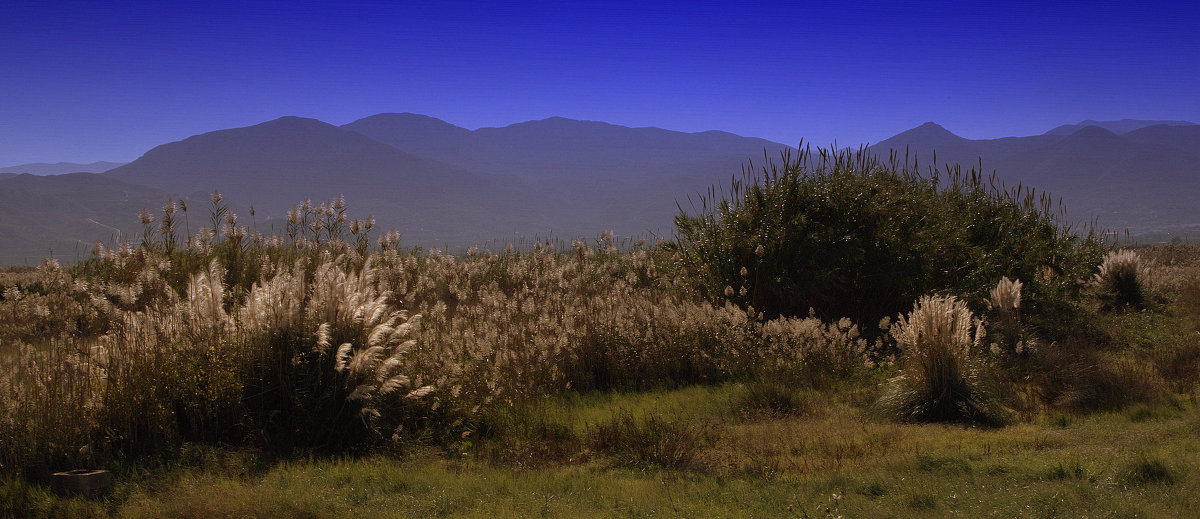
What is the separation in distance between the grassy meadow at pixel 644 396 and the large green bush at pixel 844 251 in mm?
45

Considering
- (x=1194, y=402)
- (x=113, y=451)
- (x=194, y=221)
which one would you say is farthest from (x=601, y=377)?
(x=194, y=221)

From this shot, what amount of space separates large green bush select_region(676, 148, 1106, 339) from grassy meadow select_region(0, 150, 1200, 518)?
0.05m

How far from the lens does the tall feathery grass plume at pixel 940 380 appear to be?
6.16 metres

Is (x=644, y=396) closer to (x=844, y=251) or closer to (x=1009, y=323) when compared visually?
(x=844, y=251)

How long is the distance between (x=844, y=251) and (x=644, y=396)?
406cm

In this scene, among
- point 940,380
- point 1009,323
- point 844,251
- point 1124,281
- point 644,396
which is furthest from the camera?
point 1124,281

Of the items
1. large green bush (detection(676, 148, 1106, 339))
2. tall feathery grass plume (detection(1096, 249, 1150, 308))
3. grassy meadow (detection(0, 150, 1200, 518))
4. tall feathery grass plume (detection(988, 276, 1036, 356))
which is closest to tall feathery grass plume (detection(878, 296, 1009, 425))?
grassy meadow (detection(0, 150, 1200, 518))

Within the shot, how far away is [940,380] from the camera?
6273mm

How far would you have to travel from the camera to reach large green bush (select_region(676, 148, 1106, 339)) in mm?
9641

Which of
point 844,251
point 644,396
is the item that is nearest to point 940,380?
point 644,396

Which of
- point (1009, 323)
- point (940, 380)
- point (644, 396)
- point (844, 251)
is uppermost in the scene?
point (844, 251)

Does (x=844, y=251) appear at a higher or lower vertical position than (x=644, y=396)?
higher

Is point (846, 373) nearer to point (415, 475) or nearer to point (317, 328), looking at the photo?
point (415, 475)

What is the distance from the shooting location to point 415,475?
4754mm
